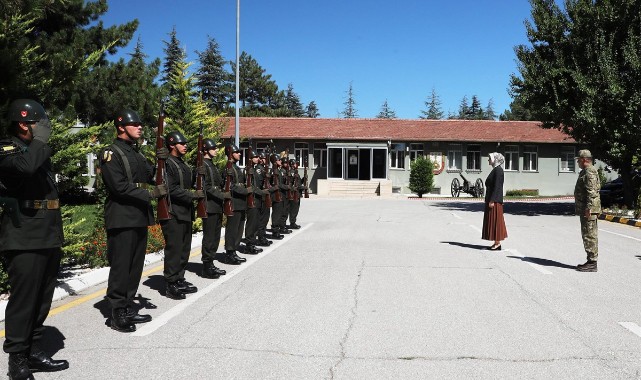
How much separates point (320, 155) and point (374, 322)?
3443 cm

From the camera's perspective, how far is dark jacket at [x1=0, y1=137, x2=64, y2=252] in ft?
12.7

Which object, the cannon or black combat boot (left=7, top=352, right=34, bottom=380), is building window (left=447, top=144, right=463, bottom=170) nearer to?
the cannon

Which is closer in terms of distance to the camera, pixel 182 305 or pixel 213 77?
pixel 182 305

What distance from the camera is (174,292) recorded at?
666 centimetres

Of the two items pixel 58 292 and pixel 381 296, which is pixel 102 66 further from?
pixel 381 296

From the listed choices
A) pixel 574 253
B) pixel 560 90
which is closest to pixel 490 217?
pixel 574 253

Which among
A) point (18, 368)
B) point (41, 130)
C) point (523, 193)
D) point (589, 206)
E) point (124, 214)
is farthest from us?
point (523, 193)

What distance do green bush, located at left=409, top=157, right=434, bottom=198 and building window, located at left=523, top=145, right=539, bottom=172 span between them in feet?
27.9

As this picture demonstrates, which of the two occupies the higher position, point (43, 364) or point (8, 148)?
point (8, 148)

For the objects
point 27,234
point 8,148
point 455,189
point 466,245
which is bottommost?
point 466,245

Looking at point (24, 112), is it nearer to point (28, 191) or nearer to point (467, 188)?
point (28, 191)

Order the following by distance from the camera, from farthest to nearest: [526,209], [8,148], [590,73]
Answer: [526,209] → [590,73] → [8,148]

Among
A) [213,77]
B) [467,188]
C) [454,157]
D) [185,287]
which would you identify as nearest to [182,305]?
[185,287]

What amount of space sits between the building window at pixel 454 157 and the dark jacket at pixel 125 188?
116 feet
